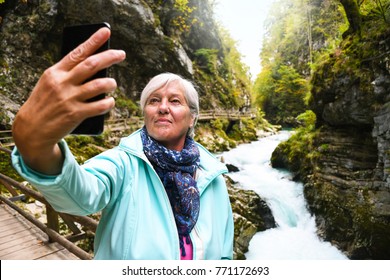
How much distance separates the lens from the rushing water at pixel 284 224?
6.28m

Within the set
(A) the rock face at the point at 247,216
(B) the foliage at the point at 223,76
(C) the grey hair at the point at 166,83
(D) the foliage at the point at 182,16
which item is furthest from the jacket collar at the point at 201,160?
(B) the foliage at the point at 223,76

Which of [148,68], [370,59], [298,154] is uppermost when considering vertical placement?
[148,68]

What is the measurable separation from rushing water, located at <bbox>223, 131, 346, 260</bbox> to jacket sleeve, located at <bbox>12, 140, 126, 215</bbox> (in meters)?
5.55

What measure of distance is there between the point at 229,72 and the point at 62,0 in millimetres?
15474

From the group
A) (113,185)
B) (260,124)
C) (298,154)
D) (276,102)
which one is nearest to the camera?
(113,185)

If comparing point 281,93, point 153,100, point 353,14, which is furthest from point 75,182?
point 281,93

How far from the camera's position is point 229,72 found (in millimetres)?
24156

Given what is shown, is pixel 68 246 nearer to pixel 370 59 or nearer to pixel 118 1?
pixel 370 59

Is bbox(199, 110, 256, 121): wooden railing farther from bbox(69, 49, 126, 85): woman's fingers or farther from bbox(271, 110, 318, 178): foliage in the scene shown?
bbox(69, 49, 126, 85): woman's fingers

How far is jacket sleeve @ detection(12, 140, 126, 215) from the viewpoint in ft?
2.03

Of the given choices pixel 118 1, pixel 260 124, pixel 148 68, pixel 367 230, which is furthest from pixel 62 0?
pixel 260 124

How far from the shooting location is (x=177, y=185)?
1.23 m

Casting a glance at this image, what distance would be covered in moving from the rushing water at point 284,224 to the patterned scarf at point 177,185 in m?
5.13

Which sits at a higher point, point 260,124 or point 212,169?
point 212,169
